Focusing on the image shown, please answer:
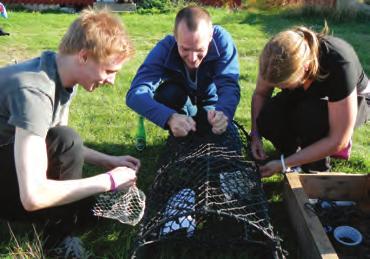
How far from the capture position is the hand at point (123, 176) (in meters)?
2.14

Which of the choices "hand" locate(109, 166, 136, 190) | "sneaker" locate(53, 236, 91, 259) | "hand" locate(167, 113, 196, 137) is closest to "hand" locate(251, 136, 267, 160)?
"hand" locate(167, 113, 196, 137)

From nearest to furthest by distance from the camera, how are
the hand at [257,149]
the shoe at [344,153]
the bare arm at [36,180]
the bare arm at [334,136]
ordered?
the bare arm at [36,180] → the bare arm at [334,136] → the hand at [257,149] → the shoe at [344,153]

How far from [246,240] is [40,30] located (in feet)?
22.4

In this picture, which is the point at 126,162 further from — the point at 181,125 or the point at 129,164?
the point at 181,125

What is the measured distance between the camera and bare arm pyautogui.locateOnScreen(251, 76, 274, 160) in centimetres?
283

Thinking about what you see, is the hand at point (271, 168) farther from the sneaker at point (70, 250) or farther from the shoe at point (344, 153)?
the sneaker at point (70, 250)

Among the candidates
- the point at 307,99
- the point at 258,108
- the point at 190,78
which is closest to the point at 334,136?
the point at 307,99

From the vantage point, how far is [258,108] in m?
2.98

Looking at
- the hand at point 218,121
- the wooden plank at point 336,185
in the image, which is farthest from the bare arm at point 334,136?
the hand at point 218,121

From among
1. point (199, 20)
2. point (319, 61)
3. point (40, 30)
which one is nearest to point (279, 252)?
point (319, 61)

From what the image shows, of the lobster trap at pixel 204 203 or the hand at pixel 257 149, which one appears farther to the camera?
the hand at pixel 257 149

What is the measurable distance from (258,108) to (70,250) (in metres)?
1.39

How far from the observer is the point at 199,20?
2631 millimetres

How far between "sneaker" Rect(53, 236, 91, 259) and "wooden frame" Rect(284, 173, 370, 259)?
1.02 m
